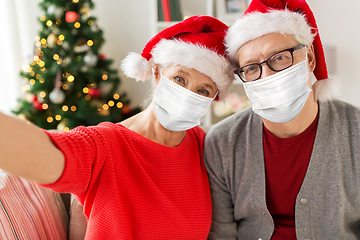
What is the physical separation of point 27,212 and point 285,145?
41.7 inches

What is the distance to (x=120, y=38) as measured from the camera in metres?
3.51

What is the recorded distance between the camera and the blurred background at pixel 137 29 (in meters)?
3.03

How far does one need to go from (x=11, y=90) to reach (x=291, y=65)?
121 inches


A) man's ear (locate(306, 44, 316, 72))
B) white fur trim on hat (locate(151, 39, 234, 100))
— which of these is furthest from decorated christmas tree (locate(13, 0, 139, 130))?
man's ear (locate(306, 44, 316, 72))

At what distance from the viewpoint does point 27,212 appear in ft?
3.71

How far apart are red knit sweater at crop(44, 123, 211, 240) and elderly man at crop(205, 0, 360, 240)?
118 millimetres

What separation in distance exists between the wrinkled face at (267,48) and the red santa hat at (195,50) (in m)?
0.12

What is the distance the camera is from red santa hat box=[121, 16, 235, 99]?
115 centimetres

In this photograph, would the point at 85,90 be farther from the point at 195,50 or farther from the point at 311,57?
the point at 311,57

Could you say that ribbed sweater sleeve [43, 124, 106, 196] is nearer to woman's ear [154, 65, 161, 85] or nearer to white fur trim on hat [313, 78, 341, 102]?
woman's ear [154, 65, 161, 85]

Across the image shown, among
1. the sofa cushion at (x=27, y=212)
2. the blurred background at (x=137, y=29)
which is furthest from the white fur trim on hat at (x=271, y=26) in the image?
the blurred background at (x=137, y=29)

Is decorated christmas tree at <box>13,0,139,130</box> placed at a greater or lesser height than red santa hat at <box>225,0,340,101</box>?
lesser

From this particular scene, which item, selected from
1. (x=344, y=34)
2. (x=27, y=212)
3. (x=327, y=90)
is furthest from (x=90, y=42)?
(x=344, y=34)

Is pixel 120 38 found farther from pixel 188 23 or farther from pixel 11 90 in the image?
pixel 188 23
